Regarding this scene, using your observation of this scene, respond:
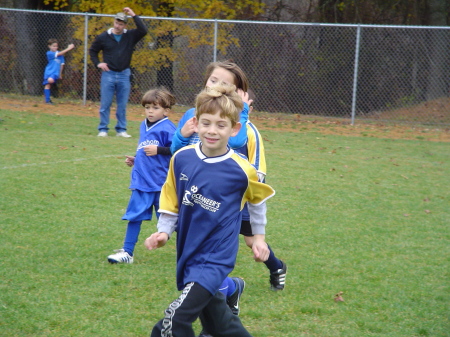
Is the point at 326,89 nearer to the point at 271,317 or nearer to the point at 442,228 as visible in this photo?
the point at 442,228

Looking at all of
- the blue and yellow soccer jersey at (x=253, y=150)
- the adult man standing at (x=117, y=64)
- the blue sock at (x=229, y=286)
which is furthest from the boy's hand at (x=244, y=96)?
the adult man standing at (x=117, y=64)

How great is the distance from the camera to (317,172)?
9.42m

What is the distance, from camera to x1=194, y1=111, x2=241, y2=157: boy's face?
10.1 ft

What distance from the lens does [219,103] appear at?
311cm

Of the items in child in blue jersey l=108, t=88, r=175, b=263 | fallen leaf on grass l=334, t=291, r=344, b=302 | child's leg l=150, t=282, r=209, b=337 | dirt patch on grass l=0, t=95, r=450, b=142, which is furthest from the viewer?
dirt patch on grass l=0, t=95, r=450, b=142

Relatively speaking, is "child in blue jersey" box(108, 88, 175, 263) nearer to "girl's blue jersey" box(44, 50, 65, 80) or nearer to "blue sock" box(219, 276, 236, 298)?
"blue sock" box(219, 276, 236, 298)

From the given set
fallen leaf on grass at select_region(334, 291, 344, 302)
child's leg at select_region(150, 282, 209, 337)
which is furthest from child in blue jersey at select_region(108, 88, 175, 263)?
child's leg at select_region(150, 282, 209, 337)

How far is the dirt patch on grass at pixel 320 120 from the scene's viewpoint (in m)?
14.7

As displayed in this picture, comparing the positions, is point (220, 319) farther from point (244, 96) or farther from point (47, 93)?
point (47, 93)

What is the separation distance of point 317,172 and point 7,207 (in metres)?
4.82

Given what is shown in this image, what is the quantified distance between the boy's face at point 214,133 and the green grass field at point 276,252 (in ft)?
4.14

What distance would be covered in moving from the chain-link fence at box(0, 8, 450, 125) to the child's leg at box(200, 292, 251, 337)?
14.3 metres

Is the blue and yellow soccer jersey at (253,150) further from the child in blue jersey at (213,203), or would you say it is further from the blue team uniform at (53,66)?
the blue team uniform at (53,66)

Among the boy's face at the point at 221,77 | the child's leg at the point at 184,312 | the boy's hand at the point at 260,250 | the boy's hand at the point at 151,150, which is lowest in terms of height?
the child's leg at the point at 184,312
